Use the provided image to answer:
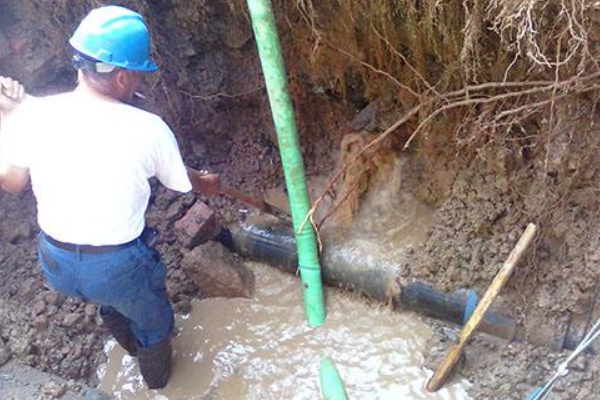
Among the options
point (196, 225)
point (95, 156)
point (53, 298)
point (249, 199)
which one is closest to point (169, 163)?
point (95, 156)

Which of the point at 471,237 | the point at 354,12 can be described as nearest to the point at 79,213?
the point at 354,12

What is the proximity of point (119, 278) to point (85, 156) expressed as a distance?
1.69ft

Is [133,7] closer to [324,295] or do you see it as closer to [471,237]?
[324,295]

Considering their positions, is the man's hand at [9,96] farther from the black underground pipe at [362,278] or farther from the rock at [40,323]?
the black underground pipe at [362,278]

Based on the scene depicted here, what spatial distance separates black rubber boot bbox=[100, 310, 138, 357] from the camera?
2752mm

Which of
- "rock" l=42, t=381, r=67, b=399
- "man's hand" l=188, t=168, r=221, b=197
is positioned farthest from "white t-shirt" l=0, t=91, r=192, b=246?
"rock" l=42, t=381, r=67, b=399

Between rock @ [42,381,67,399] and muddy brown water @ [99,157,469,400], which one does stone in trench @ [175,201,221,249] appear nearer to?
muddy brown water @ [99,157,469,400]

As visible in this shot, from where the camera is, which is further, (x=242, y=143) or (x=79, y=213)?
(x=242, y=143)

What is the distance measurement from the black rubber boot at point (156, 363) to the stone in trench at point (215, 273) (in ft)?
1.51

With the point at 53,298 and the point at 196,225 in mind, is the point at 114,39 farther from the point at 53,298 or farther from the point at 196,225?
the point at 53,298

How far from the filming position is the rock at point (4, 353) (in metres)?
2.76

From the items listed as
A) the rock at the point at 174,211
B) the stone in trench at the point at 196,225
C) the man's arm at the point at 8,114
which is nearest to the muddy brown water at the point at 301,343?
the stone in trench at the point at 196,225

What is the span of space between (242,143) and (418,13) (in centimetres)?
146

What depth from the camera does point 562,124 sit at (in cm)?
232
